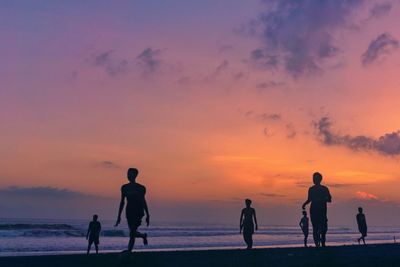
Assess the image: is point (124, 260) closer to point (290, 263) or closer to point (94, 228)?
point (290, 263)

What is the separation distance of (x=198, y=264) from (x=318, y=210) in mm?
5531

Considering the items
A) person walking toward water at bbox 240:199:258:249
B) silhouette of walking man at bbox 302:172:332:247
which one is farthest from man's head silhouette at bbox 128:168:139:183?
person walking toward water at bbox 240:199:258:249

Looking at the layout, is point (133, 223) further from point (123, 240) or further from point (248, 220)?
point (123, 240)

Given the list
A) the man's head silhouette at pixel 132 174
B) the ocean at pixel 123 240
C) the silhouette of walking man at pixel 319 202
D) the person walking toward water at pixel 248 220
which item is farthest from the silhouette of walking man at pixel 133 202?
the ocean at pixel 123 240

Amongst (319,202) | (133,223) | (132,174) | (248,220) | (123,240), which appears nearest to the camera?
(133,223)

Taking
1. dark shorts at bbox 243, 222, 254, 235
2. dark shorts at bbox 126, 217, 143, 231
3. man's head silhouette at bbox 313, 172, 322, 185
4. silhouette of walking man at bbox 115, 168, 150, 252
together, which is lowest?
dark shorts at bbox 126, 217, 143, 231

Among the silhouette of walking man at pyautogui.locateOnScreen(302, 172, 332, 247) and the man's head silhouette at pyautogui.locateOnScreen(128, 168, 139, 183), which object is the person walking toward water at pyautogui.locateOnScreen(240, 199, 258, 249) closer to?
the silhouette of walking man at pyautogui.locateOnScreen(302, 172, 332, 247)

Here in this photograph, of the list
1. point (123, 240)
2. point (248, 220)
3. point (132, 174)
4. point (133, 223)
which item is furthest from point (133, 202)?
point (123, 240)

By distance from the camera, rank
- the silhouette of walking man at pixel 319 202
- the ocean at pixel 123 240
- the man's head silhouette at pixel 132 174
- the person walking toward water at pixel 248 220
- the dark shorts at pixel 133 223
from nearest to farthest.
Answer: the dark shorts at pixel 133 223 → the man's head silhouette at pixel 132 174 → the silhouette of walking man at pixel 319 202 → the person walking toward water at pixel 248 220 → the ocean at pixel 123 240

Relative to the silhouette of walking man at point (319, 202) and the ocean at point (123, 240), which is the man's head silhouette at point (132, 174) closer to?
the silhouette of walking man at point (319, 202)

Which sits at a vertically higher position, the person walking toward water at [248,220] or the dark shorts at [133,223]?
the person walking toward water at [248,220]

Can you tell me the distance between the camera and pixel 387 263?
1115 cm

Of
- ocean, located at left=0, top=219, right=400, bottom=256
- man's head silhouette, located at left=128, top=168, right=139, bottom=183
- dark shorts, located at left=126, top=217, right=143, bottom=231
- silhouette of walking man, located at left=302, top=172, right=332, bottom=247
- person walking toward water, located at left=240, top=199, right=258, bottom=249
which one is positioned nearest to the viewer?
dark shorts, located at left=126, top=217, right=143, bottom=231

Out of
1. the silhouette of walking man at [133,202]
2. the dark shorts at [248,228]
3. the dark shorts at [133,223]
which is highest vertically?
the dark shorts at [248,228]
